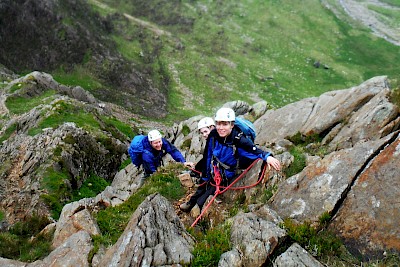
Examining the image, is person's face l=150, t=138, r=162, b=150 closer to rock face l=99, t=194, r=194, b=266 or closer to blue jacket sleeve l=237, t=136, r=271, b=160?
blue jacket sleeve l=237, t=136, r=271, b=160

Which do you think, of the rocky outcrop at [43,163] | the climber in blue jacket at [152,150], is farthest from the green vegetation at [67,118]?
the climber in blue jacket at [152,150]

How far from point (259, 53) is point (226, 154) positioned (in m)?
112

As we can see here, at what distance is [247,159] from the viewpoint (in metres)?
13.4

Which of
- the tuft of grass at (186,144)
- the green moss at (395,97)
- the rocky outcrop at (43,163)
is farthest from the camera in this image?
the tuft of grass at (186,144)

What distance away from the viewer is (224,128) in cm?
1166

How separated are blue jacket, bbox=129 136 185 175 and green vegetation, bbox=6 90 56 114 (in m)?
32.9

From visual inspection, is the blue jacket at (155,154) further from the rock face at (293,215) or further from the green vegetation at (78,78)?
the green vegetation at (78,78)

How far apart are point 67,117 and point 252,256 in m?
32.2

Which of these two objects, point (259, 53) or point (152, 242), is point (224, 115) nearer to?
point (152, 242)

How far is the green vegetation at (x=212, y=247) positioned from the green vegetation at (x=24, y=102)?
138 ft

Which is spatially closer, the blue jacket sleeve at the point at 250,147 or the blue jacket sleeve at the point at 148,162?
the blue jacket sleeve at the point at 250,147

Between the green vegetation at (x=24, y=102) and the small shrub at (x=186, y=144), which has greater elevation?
the small shrub at (x=186, y=144)

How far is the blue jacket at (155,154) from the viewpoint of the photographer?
16967mm

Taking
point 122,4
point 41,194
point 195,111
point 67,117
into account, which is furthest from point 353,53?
point 41,194
